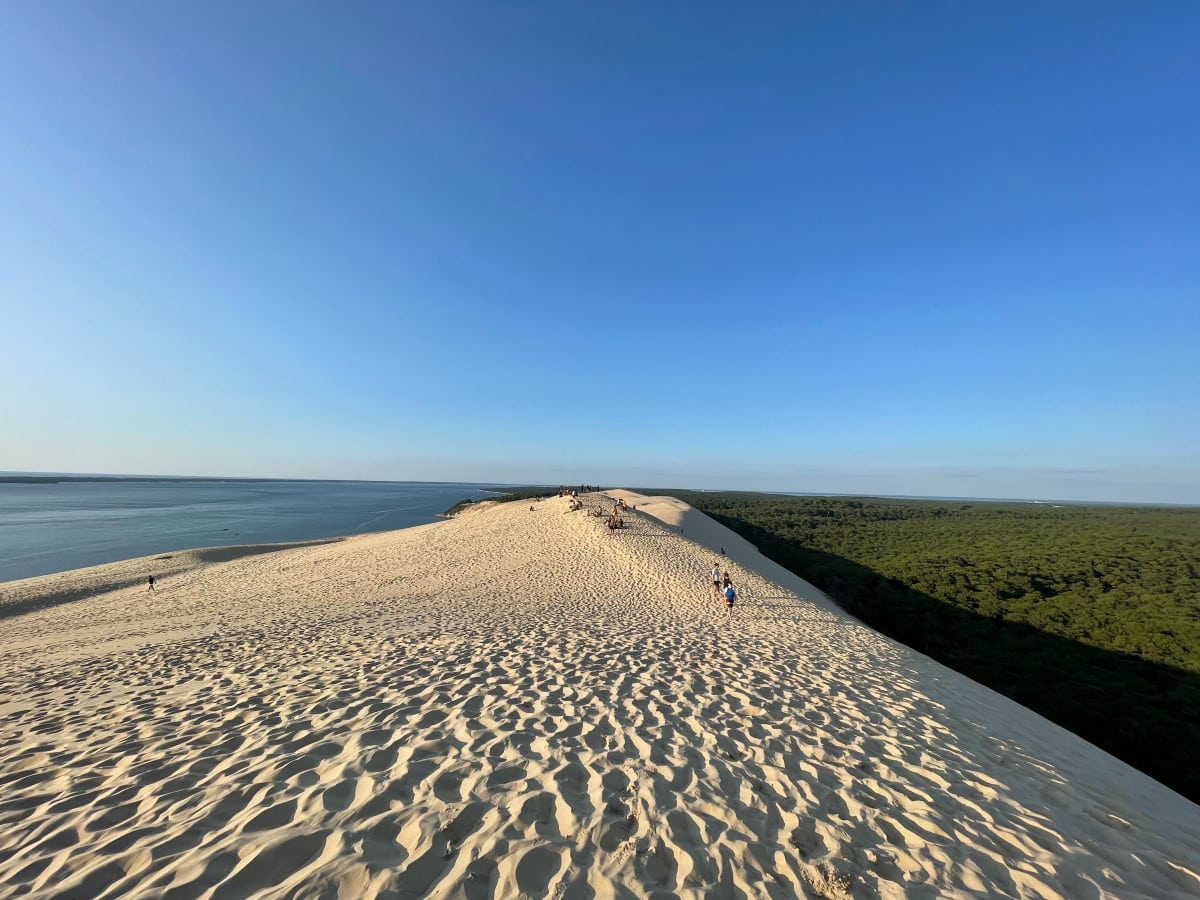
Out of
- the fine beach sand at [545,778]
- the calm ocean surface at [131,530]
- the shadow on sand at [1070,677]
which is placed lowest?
the shadow on sand at [1070,677]

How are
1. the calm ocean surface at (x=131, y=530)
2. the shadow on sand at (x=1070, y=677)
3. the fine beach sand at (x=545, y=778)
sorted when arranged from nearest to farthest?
the fine beach sand at (x=545, y=778) < the shadow on sand at (x=1070, y=677) < the calm ocean surface at (x=131, y=530)

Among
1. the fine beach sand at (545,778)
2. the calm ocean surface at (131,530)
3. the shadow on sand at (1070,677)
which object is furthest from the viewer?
the calm ocean surface at (131,530)

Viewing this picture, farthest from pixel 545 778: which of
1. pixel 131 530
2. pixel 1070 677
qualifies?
pixel 131 530

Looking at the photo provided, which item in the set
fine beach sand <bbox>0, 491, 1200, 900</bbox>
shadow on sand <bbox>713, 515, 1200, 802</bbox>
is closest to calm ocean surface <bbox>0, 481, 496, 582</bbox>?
fine beach sand <bbox>0, 491, 1200, 900</bbox>

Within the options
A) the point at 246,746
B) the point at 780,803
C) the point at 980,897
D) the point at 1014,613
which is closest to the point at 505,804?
the point at 780,803

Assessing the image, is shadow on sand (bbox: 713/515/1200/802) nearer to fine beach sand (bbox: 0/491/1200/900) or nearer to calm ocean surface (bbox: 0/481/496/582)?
fine beach sand (bbox: 0/491/1200/900)

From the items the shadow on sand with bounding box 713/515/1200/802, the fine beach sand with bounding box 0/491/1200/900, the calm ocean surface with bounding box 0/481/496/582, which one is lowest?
the shadow on sand with bounding box 713/515/1200/802

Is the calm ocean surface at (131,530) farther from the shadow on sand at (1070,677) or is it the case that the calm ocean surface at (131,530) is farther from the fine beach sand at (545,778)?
the shadow on sand at (1070,677)

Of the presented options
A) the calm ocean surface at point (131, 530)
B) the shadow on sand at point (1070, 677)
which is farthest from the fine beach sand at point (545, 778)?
the calm ocean surface at point (131, 530)

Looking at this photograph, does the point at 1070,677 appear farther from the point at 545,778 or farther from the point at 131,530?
the point at 131,530
